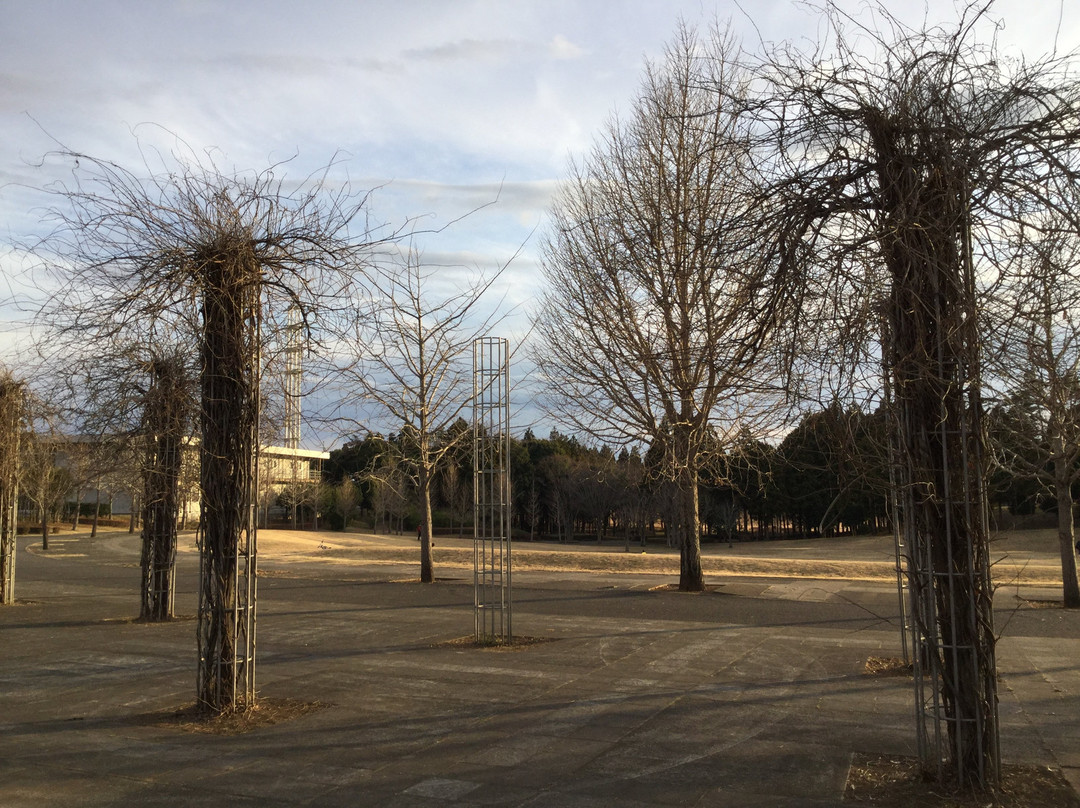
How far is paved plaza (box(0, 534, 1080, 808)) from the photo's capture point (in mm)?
5173

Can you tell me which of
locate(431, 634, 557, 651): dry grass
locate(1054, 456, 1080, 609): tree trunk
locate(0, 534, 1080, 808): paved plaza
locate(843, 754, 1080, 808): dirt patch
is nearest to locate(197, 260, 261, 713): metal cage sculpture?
locate(0, 534, 1080, 808): paved plaza

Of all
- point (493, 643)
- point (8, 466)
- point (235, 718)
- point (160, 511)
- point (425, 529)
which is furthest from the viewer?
point (425, 529)

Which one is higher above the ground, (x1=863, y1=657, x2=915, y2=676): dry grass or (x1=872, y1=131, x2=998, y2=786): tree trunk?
(x1=872, y1=131, x2=998, y2=786): tree trunk

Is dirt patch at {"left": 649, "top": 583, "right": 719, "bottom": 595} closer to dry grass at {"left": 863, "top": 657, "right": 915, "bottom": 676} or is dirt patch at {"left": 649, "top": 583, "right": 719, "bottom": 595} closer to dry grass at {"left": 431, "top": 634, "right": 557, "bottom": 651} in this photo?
dry grass at {"left": 431, "top": 634, "right": 557, "bottom": 651}

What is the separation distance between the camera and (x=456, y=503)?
57750 mm

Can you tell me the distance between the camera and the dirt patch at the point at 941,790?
15.3 feet

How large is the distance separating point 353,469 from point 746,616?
4840cm

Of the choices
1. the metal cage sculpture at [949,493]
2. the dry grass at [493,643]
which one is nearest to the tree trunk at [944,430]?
the metal cage sculpture at [949,493]

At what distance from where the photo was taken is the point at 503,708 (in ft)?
23.5

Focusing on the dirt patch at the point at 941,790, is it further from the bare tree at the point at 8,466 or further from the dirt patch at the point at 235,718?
the bare tree at the point at 8,466

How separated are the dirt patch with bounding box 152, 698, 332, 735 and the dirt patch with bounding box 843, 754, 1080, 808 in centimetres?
435

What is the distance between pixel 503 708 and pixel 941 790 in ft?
11.6

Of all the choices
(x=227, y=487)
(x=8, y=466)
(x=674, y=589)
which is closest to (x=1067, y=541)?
(x=674, y=589)

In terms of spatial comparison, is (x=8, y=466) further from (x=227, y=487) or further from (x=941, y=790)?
(x=941, y=790)
